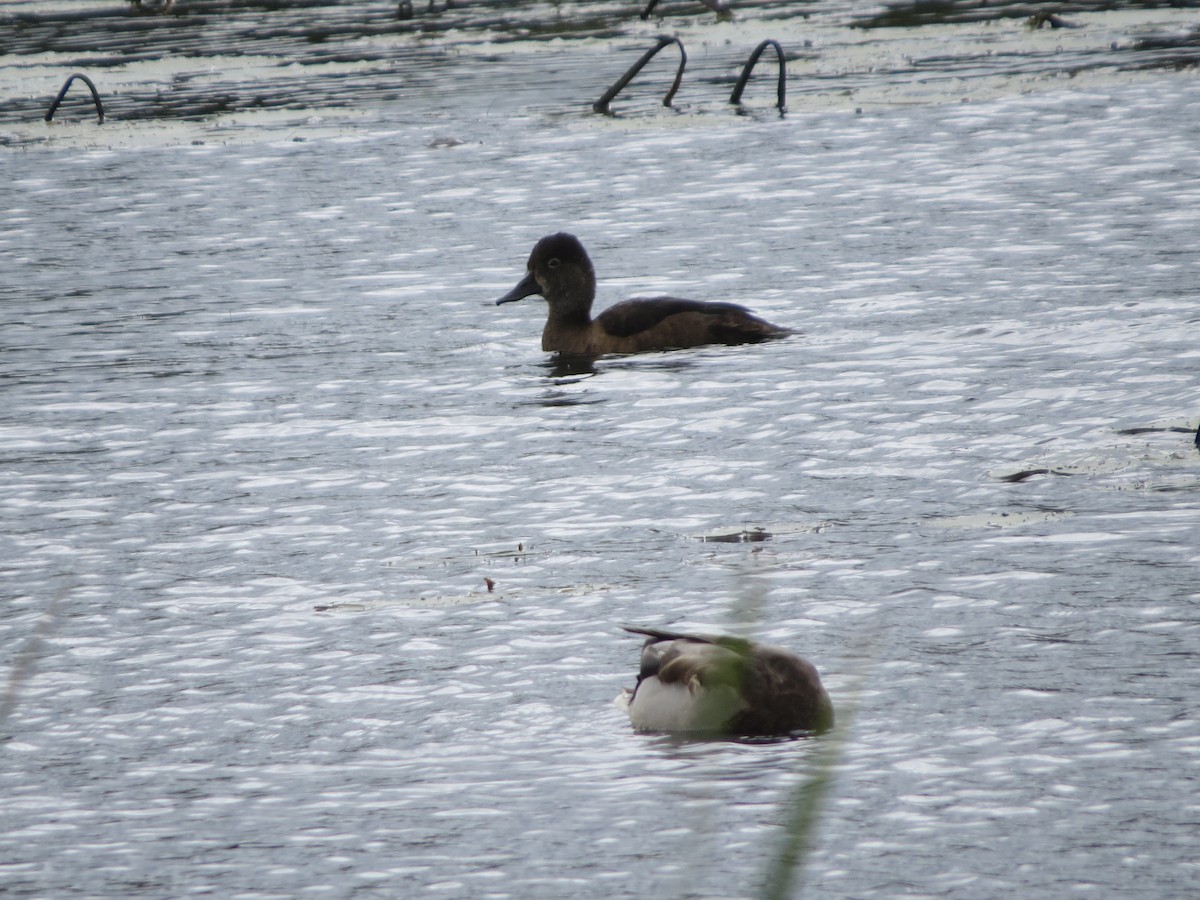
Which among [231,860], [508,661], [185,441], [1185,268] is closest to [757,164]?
[1185,268]

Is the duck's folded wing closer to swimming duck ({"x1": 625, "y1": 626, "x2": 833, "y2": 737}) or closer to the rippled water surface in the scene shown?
the rippled water surface

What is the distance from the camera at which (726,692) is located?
578 centimetres

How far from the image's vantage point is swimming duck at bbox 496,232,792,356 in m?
12.4

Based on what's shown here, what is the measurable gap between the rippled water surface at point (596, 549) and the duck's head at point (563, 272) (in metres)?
0.59

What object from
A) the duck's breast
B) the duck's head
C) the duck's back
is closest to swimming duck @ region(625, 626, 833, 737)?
the duck's breast

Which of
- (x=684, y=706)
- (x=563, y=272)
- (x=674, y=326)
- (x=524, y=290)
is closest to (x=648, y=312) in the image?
(x=674, y=326)

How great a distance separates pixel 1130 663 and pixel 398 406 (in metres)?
5.82

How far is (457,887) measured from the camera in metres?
4.91

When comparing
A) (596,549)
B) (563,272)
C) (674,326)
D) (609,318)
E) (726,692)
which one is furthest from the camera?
(563,272)

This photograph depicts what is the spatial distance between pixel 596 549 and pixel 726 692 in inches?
88.9

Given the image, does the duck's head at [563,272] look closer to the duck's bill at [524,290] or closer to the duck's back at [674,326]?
the duck's bill at [524,290]

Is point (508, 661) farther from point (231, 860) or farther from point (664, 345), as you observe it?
point (664, 345)

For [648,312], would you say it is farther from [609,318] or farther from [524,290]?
[524,290]

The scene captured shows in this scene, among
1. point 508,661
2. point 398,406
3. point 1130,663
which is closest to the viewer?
point 1130,663
